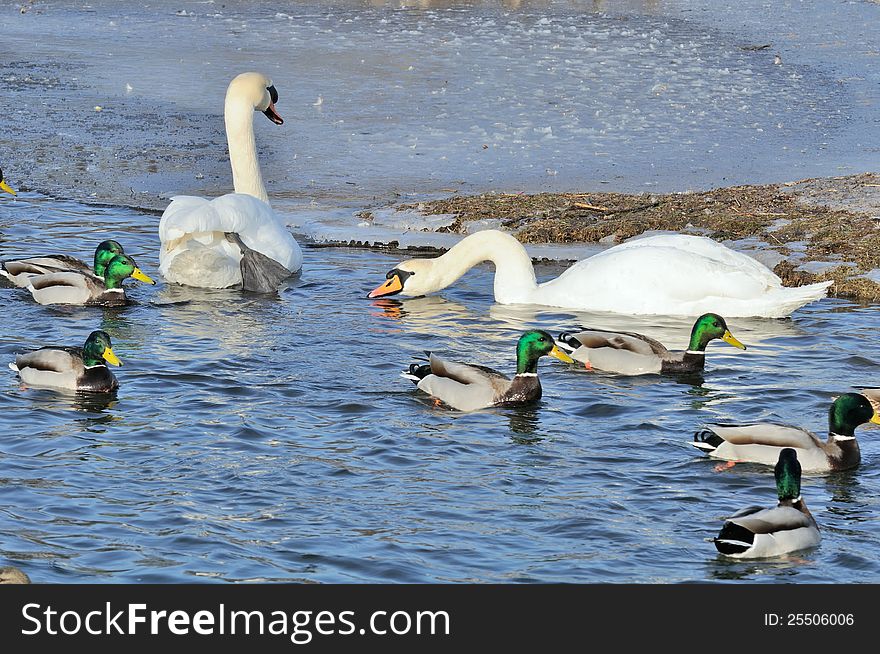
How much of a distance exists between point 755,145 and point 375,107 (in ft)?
16.3

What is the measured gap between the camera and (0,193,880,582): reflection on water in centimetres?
647

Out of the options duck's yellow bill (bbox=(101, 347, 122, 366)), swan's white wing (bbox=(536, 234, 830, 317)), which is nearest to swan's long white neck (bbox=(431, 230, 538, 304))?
swan's white wing (bbox=(536, 234, 830, 317))

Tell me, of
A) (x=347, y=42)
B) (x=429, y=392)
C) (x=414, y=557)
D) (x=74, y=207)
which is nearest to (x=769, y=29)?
(x=347, y=42)

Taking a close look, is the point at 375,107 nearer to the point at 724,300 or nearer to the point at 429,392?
the point at 724,300

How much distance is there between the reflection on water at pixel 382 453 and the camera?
6.47m

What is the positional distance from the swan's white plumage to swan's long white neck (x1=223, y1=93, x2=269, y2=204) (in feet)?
3.64

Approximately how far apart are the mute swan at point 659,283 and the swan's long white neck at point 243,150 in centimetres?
218

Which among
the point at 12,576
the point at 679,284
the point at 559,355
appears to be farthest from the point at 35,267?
the point at 12,576

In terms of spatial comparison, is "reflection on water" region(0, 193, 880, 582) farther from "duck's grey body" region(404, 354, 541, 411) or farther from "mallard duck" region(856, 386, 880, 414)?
"mallard duck" region(856, 386, 880, 414)

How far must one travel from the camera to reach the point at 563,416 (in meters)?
8.88

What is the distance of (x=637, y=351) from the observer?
980cm

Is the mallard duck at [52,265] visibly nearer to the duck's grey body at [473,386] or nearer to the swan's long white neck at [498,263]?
the swan's long white neck at [498,263]

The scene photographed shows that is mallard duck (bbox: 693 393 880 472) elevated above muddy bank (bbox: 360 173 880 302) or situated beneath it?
situated beneath

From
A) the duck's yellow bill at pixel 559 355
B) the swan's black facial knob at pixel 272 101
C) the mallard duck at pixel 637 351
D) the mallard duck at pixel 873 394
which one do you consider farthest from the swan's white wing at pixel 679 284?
the swan's black facial knob at pixel 272 101
